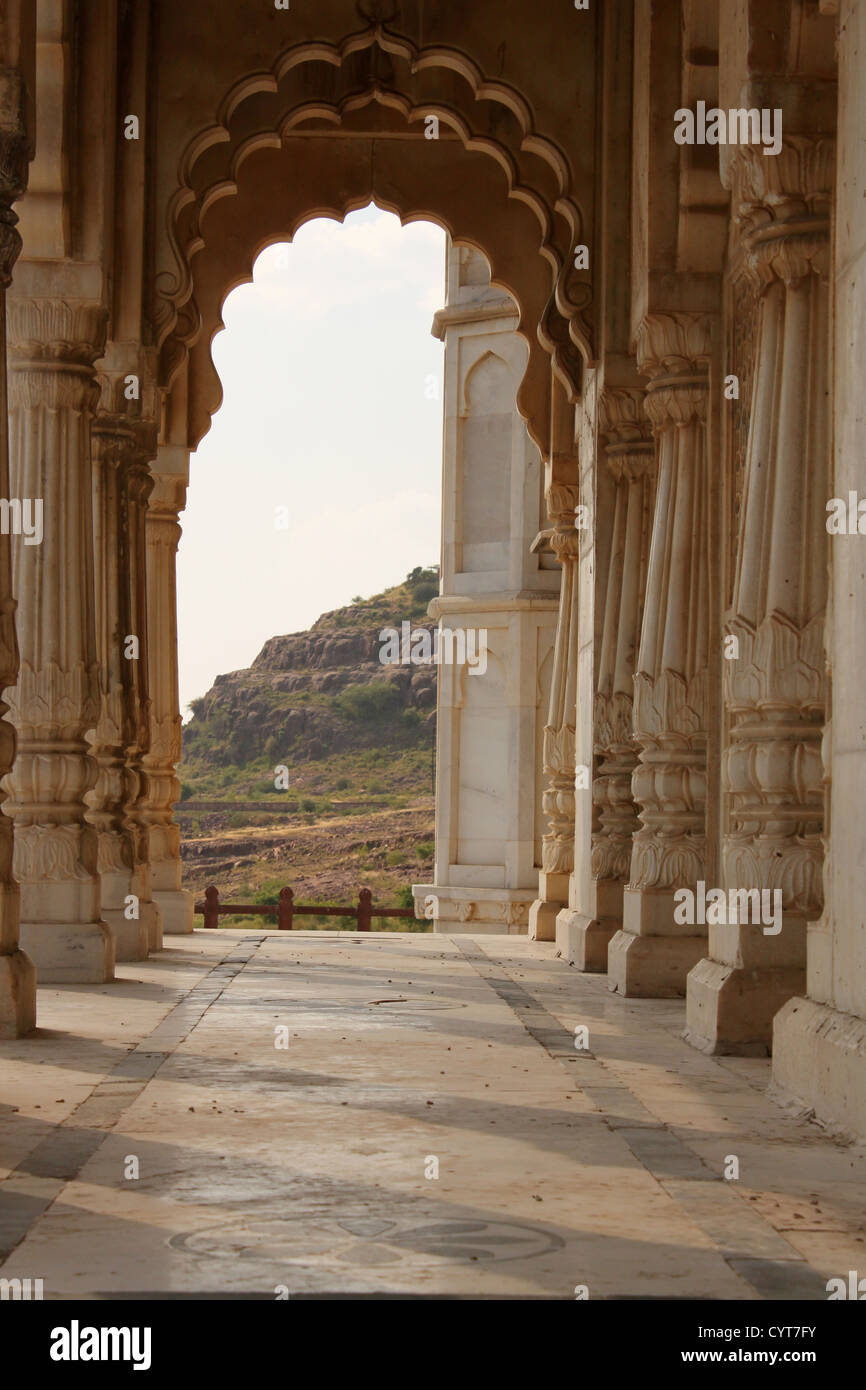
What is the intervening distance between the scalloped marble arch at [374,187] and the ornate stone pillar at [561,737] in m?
0.72

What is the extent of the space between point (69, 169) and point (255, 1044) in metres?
5.86

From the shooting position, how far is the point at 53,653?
35.1ft

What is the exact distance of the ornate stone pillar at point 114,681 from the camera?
1284cm

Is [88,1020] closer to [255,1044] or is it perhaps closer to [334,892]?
[255,1044]

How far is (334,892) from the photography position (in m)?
55.8

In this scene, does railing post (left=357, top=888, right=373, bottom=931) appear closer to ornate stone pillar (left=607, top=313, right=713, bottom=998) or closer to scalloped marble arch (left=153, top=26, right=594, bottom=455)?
scalloped marble arch (left=153, top=26, right=594, bottom=455)

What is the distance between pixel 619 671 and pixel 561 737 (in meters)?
3.51

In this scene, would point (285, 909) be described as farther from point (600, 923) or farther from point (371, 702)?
point (371, 702)

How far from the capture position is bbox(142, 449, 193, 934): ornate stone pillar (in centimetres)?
1638

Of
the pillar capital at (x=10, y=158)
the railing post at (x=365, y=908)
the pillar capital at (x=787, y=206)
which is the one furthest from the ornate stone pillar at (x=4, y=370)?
the railing post at (x=365, y=908)

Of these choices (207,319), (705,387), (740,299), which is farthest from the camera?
(207,319)

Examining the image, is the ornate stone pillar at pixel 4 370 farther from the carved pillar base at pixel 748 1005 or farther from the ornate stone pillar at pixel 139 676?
the ornate stone pillar at pixel 139 676

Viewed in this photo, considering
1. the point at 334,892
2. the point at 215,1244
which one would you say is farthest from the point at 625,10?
the point at 334,892

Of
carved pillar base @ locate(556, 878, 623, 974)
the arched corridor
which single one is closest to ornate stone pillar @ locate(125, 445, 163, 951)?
the arched corridor
